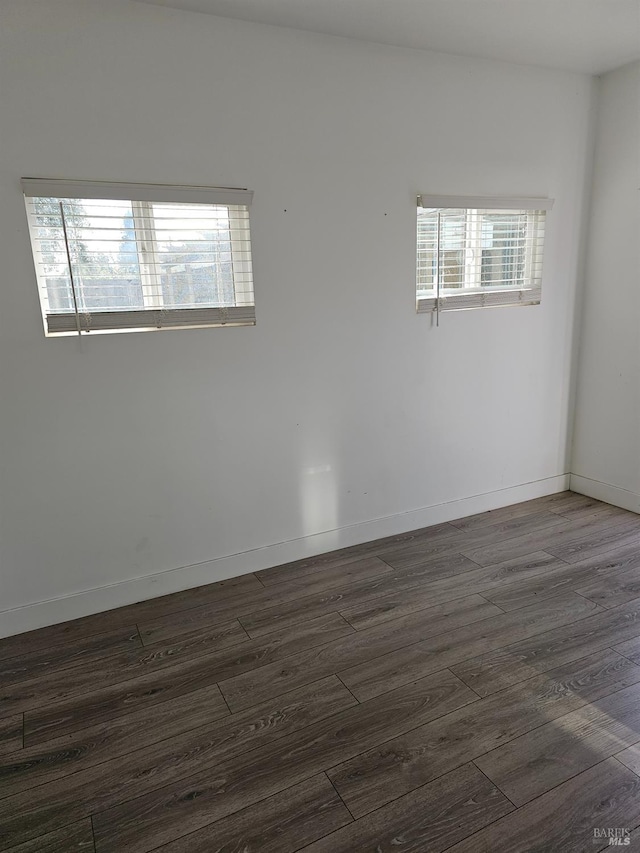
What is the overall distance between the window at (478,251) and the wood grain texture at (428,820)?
7.42 feet

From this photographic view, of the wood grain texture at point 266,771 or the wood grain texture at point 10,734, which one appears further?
the wood grain texture at point 10,734

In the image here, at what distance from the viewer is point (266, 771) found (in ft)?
5.70

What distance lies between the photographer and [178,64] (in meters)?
2.36

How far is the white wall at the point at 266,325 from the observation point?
2.28 m

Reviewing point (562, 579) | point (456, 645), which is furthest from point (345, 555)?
point (562, 579)

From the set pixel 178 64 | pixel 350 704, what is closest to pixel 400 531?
pixel 350 704

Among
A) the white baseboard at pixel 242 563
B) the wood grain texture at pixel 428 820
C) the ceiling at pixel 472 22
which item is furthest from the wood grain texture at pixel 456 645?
the ceiling at pixel 472 22

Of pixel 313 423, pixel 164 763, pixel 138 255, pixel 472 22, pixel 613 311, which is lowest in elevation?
pixel 164 763

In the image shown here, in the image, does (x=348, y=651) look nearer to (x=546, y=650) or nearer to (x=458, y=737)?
(x=458, y=737)

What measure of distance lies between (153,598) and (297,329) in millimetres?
1488

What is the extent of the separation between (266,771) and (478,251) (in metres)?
2.79

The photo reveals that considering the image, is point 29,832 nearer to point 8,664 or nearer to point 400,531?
point 8,664

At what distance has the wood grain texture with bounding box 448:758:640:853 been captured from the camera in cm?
148

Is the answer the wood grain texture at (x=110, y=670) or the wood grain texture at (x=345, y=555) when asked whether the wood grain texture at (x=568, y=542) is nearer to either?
the wood grain texture at (x=345, y=555)
